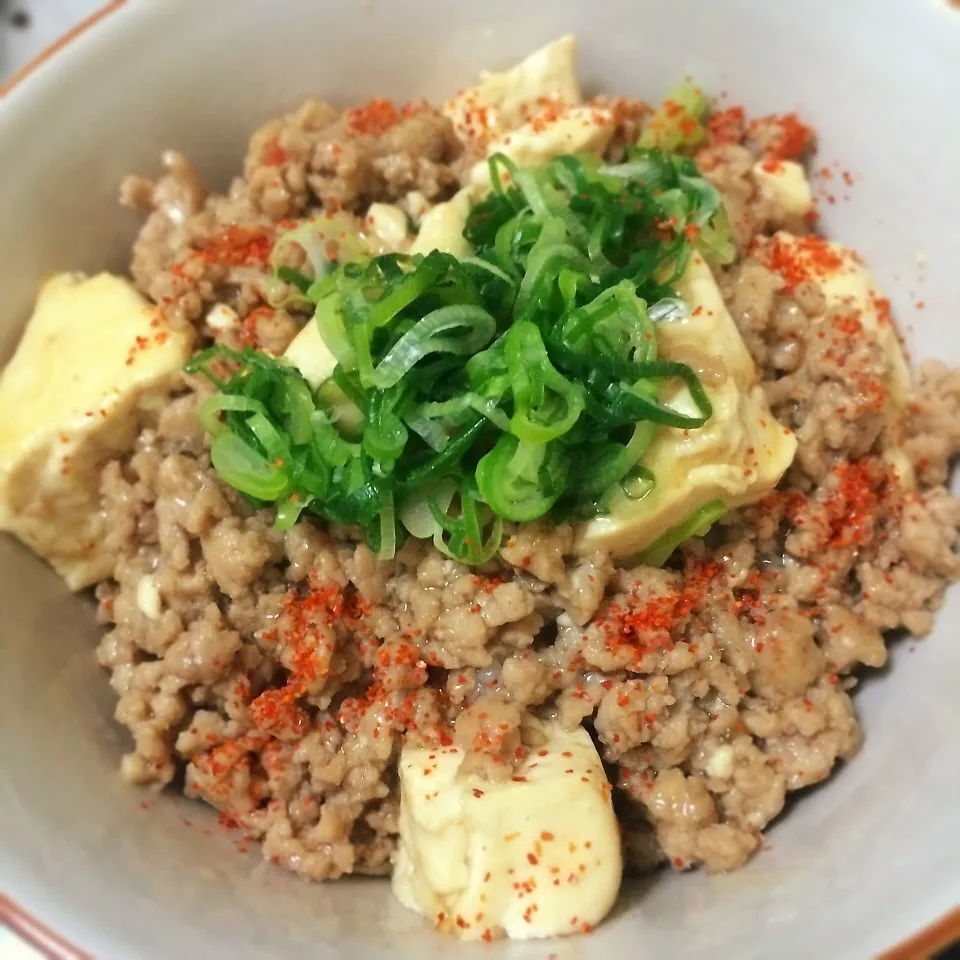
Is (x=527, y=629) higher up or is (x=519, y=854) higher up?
(x=527, y=629)

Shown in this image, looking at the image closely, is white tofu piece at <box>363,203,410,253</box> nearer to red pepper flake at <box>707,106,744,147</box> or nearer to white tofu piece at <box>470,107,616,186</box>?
white tofu piece at <box>470,107,616,186</box>

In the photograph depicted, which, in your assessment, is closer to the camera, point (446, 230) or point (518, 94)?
point (446, 230)

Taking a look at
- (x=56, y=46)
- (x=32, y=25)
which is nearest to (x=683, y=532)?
(x=56, y=46)

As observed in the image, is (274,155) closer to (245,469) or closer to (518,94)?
(518,94)

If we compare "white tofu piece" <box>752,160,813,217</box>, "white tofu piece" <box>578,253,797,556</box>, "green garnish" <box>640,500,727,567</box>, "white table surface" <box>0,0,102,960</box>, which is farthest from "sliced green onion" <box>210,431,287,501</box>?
"white table surface" <box>0,0,102,960</box>

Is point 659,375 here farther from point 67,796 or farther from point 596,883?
point 67,796

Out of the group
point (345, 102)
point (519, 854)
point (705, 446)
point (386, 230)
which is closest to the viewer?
point (519, 854)

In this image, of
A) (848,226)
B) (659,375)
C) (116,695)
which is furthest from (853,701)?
→ (116,695)
